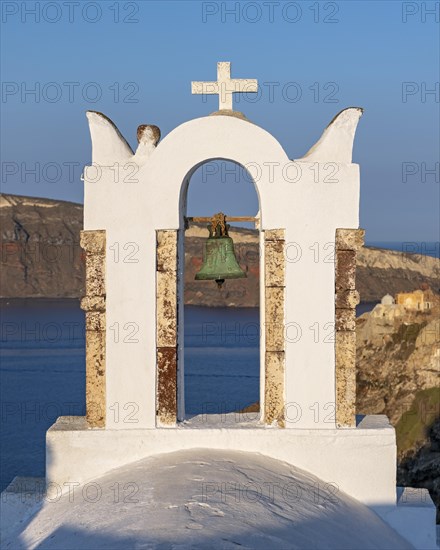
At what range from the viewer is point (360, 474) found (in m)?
5.93

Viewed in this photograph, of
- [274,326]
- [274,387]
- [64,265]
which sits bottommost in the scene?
[274,387]

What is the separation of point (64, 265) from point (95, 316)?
5721cm

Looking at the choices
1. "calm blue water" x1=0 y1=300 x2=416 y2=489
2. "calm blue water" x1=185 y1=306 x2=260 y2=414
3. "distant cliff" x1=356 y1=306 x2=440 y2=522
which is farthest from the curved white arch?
"calm blue water" x1=185 y1=306 x2=260 y2=414

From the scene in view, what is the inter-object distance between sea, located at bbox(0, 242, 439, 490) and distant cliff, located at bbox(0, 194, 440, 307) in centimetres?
158

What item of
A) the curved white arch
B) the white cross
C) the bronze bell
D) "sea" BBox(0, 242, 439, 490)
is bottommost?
"sea" BBox(0, 242, 439, 490)

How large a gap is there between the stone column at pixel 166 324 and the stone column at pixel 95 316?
13.9 inches

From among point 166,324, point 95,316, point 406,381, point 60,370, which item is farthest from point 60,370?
point 166,324

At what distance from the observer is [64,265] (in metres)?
62.5

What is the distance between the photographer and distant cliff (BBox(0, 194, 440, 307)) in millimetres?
54938

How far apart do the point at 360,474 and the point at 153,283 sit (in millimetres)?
1761

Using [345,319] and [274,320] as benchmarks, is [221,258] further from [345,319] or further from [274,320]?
[345,319]

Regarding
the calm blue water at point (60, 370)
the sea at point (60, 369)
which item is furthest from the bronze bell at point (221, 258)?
the sea at point (60, 369)

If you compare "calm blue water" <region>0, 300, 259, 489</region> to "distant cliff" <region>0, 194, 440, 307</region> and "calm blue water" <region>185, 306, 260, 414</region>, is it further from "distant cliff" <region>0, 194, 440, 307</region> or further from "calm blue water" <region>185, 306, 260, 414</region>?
"distant cliff" <region>0, 194, 440, 307</region>

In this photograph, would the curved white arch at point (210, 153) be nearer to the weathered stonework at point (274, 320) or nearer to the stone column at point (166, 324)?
the stone column at point (166, 324)
